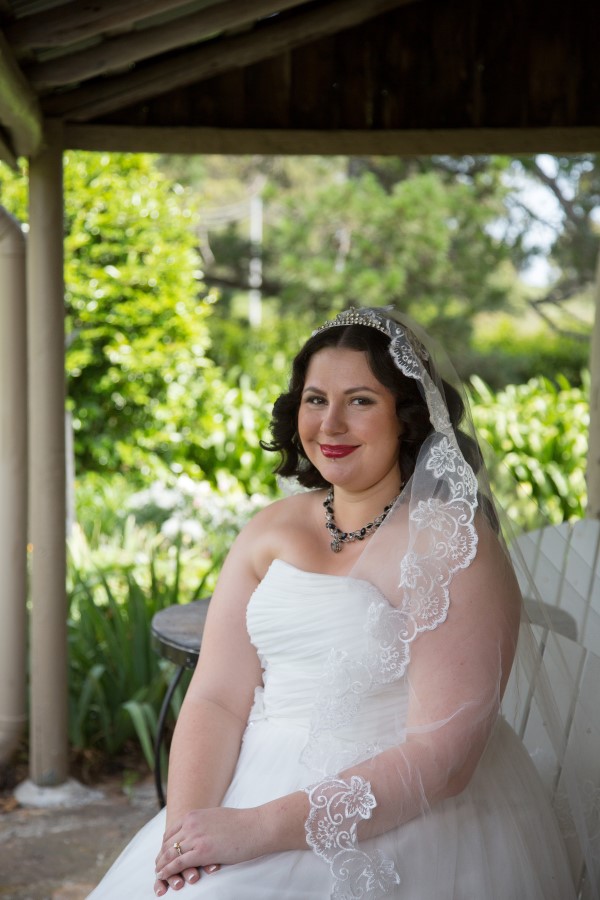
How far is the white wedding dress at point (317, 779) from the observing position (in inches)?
71.7

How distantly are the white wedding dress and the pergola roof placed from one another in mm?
2018

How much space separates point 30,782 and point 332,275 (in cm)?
728

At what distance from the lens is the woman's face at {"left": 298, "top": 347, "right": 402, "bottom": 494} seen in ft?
7.08

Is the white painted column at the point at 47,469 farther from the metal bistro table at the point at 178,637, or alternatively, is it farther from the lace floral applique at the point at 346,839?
the lace floral applique at the point at 346,839

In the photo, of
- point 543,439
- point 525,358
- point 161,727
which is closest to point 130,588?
point 161,727

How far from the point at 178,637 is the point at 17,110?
164 centimetres

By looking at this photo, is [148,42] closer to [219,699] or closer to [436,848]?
[219,699]

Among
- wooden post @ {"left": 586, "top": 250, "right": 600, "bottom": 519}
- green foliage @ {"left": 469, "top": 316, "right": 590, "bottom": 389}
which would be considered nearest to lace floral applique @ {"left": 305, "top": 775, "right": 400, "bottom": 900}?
wooden post @ {"left": 586, "top": 250, "right": 600, "bottom": 519}

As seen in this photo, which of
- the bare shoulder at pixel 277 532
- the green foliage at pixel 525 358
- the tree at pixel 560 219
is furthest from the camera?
the green foliage at pixel 525 358

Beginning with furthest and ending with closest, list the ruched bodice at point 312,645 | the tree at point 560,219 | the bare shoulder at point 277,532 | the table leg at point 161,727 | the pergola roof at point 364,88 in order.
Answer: the tree at point 560,219
the pergola roof at point 364,88
the table leg at point 161,727
the bare shoulder at point 277,532
the ruched bodice at point 312,645

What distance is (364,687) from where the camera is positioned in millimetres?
1961

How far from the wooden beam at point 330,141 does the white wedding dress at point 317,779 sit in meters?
2.00

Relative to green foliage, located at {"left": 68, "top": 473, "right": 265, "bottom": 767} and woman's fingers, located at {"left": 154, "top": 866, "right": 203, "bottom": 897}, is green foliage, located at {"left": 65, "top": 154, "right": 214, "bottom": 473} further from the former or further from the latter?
woman's fingers, located at {"left": 154, "top": 866, "right": 203, "bottom": 897}

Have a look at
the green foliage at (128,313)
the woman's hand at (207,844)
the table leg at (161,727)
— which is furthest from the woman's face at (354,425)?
the green foliage at (128,313)
